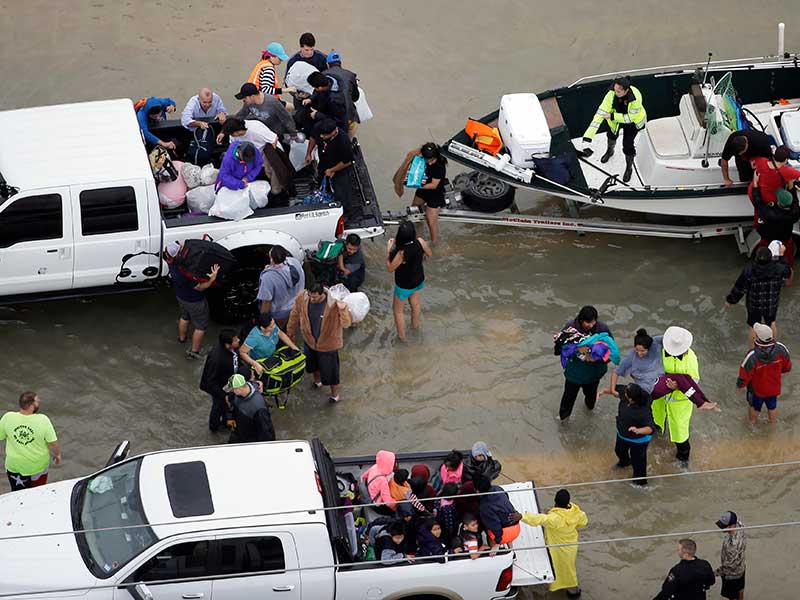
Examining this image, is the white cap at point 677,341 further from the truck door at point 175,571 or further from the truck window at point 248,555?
the truck door at point 175,571

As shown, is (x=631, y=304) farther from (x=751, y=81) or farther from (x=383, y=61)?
(x=383, y=61)

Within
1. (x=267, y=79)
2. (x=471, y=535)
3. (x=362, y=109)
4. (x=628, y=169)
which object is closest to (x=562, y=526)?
(x=471, y=535)

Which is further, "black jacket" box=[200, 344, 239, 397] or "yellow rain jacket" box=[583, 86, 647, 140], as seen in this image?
"yellow rain jacket" box=[583, 86, 647, 140]

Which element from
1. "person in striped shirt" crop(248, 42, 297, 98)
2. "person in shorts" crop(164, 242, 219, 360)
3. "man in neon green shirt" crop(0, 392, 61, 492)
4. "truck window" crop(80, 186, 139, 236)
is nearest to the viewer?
"man in neon green shirt" crop(0, 392, 61, 492)

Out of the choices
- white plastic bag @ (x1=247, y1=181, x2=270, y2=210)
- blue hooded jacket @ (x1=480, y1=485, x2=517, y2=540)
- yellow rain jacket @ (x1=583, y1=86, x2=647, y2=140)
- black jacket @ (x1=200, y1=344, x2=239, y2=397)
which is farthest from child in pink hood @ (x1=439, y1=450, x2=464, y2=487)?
yellow rain jacket @ (x1=583, y1=86, x2=647, y2=140)

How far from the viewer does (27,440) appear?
10344 millimetres

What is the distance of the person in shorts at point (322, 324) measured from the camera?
11.7 metres

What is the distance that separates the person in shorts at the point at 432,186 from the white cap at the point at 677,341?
11.9 feet

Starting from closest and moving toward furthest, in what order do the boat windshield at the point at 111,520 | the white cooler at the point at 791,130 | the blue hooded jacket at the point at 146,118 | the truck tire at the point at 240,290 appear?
the boat windshield at the point at 111,520
the truck tire at the point at 240,290
the blue hooded jacket at the point at 146,118
the white cooler at the point at 791,130

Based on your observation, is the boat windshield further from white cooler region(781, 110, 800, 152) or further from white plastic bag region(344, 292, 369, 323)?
white cooler region(781, 110, 800, 152)

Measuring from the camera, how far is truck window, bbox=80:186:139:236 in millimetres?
12195

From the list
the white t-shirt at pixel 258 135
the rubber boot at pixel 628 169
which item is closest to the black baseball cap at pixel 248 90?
the white t-shirt at pixel 258 135

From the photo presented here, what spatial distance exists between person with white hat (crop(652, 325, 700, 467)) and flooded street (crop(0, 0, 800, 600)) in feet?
1.52

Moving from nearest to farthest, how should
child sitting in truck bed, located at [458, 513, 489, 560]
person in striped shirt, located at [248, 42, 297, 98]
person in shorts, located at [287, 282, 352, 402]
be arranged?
child sitting in truck bed, located at [458, 513, 489, 560] < person in shorts, located at [287, 282, 352, 402] < person in striped shirt, located at [248, 42, 297, 98]
